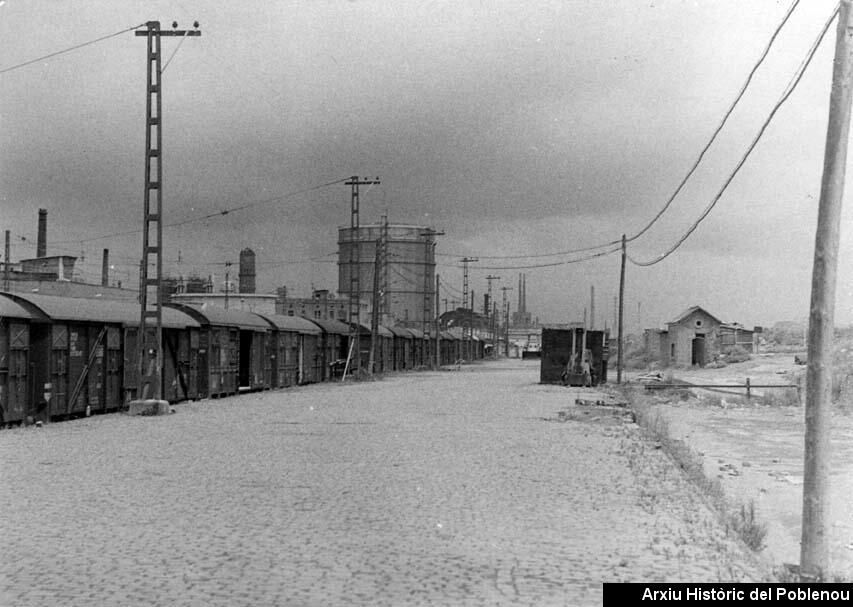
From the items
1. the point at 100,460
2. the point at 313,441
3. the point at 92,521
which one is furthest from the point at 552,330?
the point at 92,521

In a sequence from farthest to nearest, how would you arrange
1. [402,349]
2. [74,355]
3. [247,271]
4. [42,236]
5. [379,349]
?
1. [247,271]
2. [402,349]
3. [42,236]
4. [379,349]
5. [74,355]

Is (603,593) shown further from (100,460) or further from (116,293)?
(116,293)

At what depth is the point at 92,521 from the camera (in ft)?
27.8

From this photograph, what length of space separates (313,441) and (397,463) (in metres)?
3.37

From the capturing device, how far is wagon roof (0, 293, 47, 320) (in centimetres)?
1738

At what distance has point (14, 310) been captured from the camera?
17734 mm

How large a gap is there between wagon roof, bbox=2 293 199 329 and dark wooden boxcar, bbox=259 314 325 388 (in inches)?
371

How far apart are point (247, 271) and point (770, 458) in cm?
6807

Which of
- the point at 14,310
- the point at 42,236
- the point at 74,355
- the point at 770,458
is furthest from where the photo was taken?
the point at 42,236

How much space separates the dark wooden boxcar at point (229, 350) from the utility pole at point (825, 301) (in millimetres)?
23035

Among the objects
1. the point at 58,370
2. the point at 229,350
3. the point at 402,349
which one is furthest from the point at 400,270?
the point at 58,370

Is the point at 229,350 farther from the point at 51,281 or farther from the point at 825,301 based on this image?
the point at 825,301

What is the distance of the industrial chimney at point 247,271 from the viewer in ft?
264

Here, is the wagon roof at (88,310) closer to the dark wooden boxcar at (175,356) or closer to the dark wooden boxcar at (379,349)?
the dark wooden boxcar at (175,356)
